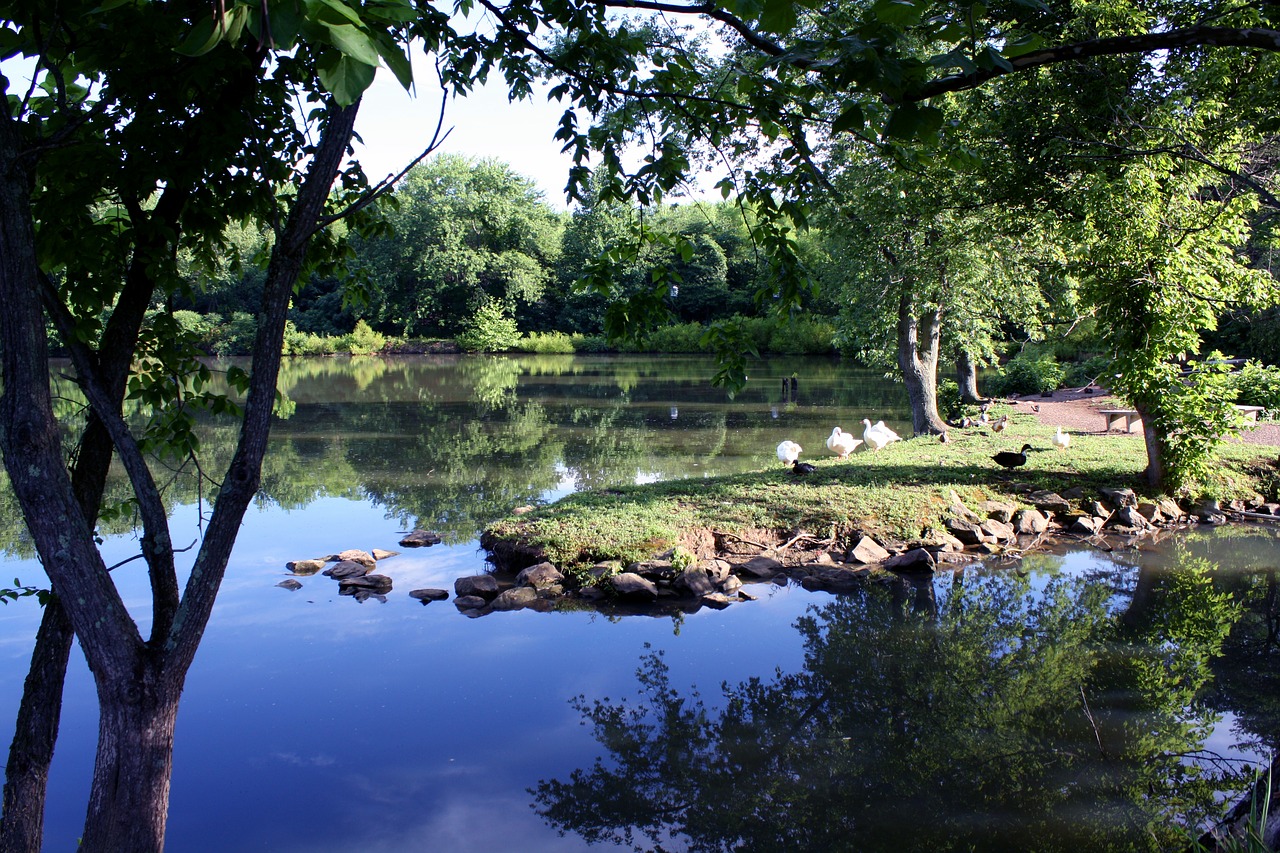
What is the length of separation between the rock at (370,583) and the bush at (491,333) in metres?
44.0

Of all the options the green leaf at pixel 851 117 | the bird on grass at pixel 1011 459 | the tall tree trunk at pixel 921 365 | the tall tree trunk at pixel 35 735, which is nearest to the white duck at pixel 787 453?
the bird on grass at pixel 1011 459

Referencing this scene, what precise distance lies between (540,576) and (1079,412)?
45.9 ft

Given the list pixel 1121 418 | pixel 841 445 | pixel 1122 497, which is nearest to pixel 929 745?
→ pixel 1122 497

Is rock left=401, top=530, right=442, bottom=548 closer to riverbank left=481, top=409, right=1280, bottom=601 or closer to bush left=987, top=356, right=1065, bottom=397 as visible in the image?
riverbank left=481, top=409, right=1280, bottom=601

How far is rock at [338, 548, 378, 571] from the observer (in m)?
9.09

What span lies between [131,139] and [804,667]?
5.42 meters

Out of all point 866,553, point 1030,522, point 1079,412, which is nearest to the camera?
point 866,553

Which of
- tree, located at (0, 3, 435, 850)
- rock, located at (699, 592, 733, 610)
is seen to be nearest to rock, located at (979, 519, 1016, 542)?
rock, located at (699, 592, 733, 610)

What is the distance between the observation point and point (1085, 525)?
9.95 meters

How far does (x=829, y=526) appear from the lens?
30.8ft

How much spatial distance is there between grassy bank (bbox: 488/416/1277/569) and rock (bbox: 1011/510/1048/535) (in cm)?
27

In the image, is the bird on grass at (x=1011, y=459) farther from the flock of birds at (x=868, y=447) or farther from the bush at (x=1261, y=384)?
the bush at (x=1261, y=384)

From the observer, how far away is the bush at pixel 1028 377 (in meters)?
22.9

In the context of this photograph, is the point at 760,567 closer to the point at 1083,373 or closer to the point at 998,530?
the point at 998,530
